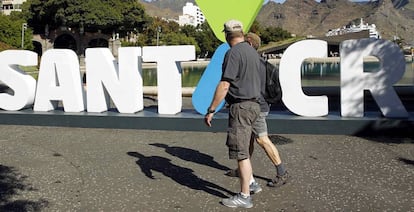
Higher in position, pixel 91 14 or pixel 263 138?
pixel 91 14

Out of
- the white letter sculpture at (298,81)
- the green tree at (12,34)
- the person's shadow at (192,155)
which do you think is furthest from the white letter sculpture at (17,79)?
the green tree at (12,34)

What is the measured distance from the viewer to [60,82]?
30.5 ft

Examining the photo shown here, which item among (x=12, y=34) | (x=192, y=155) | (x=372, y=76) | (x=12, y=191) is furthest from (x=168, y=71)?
(x=12, y=34)

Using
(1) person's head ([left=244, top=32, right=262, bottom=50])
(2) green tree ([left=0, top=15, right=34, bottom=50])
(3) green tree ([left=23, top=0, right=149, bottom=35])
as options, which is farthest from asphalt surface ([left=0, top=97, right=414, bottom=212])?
(2) green tree ([left=0, top=15, right=34, bottom=50])

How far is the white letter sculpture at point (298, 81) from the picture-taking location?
810 cm

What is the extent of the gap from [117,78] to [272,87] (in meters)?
4.67

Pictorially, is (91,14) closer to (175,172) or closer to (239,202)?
(175,172)

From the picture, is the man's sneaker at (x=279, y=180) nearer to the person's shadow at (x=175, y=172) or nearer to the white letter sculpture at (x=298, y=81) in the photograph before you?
the person's shadow at (x=175, y=172)

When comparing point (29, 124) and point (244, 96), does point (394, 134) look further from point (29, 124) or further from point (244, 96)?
point (29, 124)

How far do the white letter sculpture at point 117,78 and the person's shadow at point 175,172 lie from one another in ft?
7.64

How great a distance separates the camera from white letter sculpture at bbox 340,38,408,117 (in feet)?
25.2

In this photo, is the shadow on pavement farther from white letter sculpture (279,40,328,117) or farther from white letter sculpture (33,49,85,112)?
white letter sculpture (279,40,328,117)

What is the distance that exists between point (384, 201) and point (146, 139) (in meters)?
4.57

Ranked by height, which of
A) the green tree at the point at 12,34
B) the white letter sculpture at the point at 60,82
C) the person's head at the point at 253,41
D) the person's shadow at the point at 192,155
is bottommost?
the person's shadow at the point at 192,155
